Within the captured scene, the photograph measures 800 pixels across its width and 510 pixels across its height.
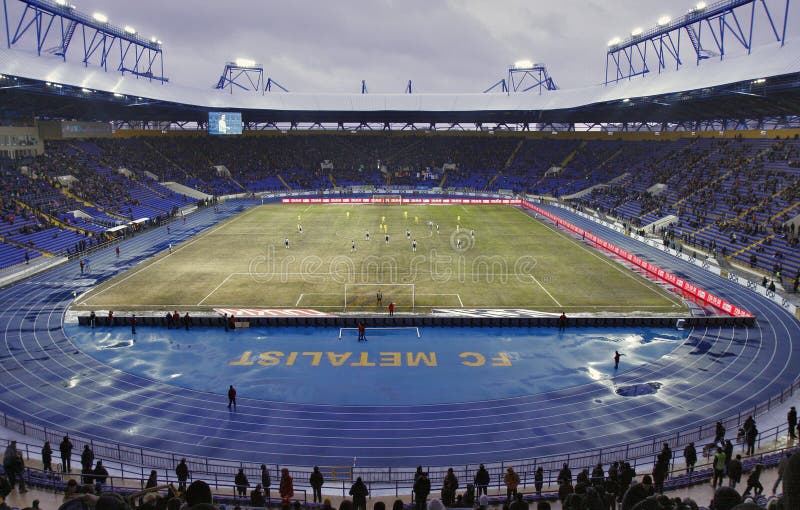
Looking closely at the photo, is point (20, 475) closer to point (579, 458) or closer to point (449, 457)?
point (449, 457)

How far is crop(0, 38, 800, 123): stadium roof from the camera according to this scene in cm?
5238

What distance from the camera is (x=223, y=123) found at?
85.6 meters

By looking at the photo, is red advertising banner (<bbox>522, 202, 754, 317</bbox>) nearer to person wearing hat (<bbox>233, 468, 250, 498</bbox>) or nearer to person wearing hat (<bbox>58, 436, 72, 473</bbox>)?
person wearing hat (<bbox>233, 468, 250, 498</bbox>)

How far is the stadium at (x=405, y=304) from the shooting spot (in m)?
18.8

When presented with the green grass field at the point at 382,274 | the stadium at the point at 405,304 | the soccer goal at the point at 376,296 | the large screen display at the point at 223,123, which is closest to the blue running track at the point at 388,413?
the stadium at the point at 405,304

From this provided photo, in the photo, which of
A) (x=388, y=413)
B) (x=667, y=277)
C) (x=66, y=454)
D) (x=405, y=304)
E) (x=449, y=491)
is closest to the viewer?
(x=449, y=491)

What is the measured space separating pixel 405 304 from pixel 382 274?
305 inches

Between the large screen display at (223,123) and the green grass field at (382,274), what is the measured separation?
27075 mm

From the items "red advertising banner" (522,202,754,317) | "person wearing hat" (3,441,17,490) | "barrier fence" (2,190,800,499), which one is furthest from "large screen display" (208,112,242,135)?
"person wearing hat" (3,441,17,490)

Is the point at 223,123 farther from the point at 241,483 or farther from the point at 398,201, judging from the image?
the point at 241,483

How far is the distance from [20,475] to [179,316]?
1824 cm

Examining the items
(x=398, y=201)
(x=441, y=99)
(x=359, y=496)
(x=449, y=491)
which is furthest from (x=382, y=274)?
(x=441, y=99)

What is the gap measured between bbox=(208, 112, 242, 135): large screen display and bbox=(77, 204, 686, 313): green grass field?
27075mm

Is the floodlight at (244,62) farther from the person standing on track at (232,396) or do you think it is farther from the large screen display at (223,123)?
the person standing on track at (232,396)
